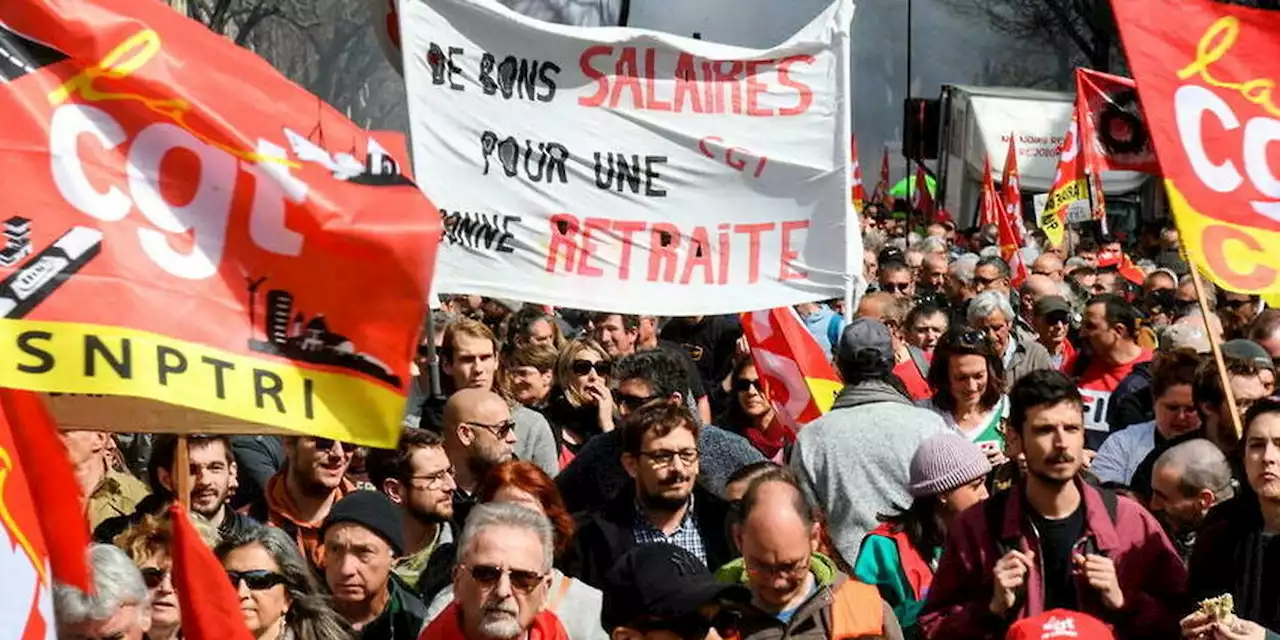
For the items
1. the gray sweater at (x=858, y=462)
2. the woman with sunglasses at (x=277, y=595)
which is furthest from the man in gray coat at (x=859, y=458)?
the woman with sunglasses at (x=277, y=595)

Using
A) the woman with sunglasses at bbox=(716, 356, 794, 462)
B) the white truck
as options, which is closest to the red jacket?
the woman with sunglasses at bbox=(716, 356, 794, 462)

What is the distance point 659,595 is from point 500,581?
43 centimetres

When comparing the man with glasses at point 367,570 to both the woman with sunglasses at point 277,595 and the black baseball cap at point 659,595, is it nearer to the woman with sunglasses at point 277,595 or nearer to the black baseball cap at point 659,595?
the woman with sunglasses at point 277,595

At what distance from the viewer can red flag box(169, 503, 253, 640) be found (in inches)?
200

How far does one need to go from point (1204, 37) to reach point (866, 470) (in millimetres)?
1739

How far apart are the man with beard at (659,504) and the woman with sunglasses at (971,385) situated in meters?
1.63

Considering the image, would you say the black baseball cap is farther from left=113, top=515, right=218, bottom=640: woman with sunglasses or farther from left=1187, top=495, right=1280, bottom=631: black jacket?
left=1187, top=495, right=1280, bottom=631: black jacket

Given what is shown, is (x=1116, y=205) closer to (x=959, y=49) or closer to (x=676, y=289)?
(x=959, y=49)

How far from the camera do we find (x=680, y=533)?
753cm

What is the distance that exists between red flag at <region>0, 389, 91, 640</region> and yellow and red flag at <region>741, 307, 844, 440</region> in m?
5.28

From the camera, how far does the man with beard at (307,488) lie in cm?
794

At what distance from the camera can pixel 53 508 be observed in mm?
4785

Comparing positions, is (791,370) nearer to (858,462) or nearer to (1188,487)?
(858,462)

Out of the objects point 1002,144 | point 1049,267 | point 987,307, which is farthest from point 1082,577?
point 1002,144
